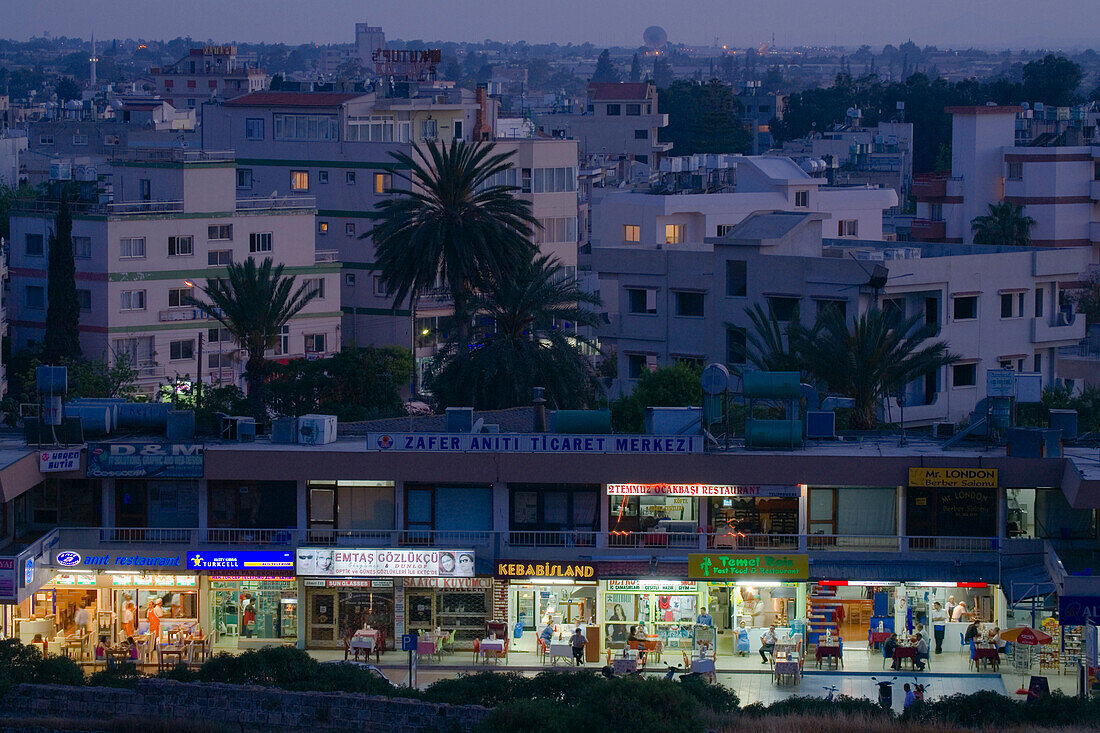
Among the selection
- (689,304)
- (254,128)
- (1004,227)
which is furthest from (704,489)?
(1004,227)

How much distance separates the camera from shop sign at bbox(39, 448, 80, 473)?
39312 millimetres

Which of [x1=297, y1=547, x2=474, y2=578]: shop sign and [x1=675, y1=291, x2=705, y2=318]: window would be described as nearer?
[x1=297, y1=547, x2=474, y2=578]: shop sign

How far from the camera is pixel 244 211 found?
79.2m

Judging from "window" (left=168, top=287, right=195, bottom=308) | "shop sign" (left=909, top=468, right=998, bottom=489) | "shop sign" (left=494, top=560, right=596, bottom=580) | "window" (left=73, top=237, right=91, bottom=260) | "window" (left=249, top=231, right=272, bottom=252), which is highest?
"window" (left=249, top=231, right=272, bottom=252)

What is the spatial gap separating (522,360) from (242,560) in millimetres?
15492

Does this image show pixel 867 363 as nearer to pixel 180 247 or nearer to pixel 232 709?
pixel 232 709

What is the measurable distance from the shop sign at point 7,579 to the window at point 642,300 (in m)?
34.1

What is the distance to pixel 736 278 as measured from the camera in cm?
6538

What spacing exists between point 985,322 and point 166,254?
33.0 metres

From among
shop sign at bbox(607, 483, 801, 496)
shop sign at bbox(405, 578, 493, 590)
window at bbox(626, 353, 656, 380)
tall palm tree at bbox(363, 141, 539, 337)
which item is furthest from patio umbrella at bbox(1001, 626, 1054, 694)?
window at bbox(626, 353, 656, 380)

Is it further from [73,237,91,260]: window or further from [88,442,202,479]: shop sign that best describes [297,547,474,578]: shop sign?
[73,237,91,260]: window

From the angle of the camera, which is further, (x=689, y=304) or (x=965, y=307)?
(x=689, y=304)

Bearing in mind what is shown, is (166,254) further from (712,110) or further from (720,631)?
(712,110)

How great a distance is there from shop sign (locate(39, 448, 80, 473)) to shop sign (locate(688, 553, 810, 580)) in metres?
13.1
